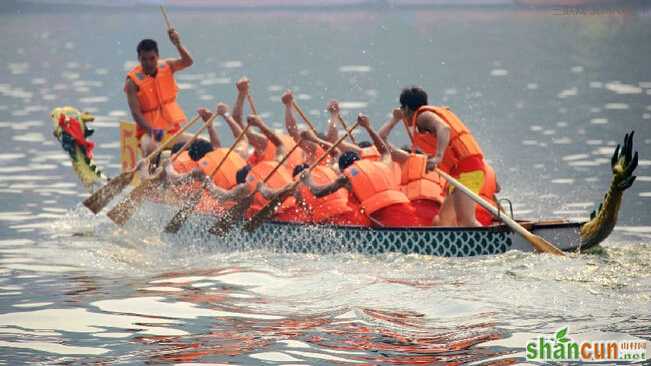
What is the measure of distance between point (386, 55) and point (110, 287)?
37.3m

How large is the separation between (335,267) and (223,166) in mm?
2856

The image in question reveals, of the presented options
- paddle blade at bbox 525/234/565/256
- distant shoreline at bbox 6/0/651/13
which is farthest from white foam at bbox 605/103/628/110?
distant shoreline at bbox 6/0/651/13

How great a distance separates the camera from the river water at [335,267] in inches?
465

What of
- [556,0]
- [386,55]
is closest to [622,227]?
[386,55]

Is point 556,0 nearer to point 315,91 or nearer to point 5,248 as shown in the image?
point 315,91

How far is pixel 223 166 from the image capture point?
16891 millimetres

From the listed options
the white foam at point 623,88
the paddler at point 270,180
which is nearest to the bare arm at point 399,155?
the paddler at point 270,180

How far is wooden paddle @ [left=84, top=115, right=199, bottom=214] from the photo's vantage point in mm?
17688

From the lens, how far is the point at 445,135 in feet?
48.2

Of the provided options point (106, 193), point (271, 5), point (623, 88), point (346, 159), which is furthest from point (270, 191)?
point (271, 5)

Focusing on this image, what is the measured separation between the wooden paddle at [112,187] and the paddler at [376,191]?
128 inches

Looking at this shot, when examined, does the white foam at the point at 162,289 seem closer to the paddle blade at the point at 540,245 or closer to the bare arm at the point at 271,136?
the bare arm at the point at 271,136

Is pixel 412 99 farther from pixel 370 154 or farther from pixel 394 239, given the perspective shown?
pixel 394 239

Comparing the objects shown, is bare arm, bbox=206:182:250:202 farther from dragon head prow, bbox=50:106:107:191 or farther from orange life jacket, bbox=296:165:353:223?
A: dragon head prow, bbox=50:106:107:191
